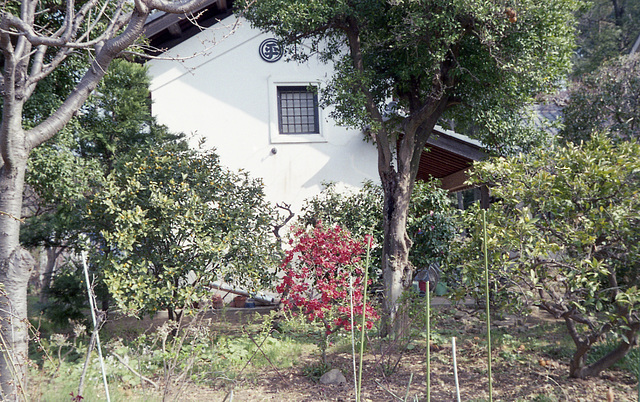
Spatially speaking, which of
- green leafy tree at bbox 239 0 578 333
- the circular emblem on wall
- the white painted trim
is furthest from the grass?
the circular emblem on wall

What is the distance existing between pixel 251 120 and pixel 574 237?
773 cm

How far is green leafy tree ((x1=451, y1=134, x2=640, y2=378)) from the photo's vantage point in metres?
4.67

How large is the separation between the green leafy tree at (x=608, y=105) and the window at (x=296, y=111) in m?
5.12

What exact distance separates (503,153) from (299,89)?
5323 mm

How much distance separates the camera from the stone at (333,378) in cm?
567

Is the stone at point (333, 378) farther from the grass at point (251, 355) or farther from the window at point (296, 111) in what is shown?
the window at point (296, 111)

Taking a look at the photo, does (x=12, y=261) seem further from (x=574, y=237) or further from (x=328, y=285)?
(x=574, y=237)

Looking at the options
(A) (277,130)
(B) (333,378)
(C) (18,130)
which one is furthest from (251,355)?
(A) (277,130)

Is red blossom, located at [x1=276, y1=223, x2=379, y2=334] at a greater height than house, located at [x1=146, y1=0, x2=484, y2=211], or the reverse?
house, located at [x1=146, y1=0, x2=484, y2=211]

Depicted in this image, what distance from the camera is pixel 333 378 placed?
5.68 meters

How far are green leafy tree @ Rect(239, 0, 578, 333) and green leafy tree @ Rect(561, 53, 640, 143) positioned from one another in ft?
7.44

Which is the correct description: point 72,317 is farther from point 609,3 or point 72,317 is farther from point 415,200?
point 609,3

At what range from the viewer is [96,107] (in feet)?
27.8

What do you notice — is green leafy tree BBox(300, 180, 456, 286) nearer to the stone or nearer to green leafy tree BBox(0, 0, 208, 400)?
the stone
